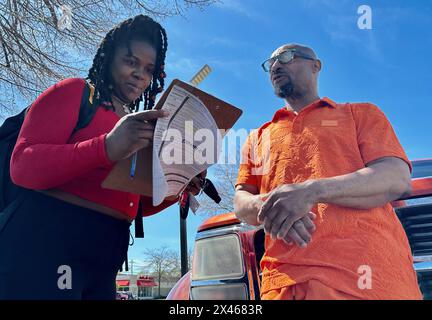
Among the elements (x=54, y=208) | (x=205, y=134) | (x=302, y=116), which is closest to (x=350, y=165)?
(x=302, y=116)

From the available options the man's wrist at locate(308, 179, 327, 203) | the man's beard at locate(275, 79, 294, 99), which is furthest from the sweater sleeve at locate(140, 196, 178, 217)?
the man's beard at locate(275, 79, 294, 99)

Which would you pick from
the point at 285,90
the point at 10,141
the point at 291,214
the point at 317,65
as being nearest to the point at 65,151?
the point at 10,141

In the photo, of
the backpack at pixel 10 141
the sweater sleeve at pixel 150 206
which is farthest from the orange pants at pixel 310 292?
the backpack at pixel 10 141

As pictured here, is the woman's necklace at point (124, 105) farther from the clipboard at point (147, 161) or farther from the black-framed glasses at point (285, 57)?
the black-framed glasses at point (285, 57)

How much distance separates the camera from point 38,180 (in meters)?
1.29

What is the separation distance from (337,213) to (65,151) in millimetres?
964

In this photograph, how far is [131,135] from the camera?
1279mm

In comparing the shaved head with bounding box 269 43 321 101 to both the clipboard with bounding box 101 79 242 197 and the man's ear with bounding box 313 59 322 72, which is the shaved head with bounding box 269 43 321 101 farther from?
the clipboard with bounding box 101 79 242 197

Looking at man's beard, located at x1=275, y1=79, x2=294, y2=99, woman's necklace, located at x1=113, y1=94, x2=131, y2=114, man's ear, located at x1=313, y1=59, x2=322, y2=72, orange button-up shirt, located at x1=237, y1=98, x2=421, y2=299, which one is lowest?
orange button-up shirt, located at x1=237, y1=98, x2=421, y2=299

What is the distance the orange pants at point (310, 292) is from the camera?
1370mm

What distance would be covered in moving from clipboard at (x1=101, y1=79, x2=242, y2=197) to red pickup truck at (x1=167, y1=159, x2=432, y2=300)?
1.59 m

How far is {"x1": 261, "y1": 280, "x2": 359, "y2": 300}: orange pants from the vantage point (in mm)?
1370

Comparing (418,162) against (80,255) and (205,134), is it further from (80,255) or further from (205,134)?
(80,255)

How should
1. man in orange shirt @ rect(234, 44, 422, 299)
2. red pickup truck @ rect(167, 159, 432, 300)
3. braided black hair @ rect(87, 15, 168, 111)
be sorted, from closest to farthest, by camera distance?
man in orange shirt @ rect(234, 44, 422, 299) < braided black hair @ rect(87, 15, 168, 111) < red pickup truck @ rect(167, 159, 432, 300)
